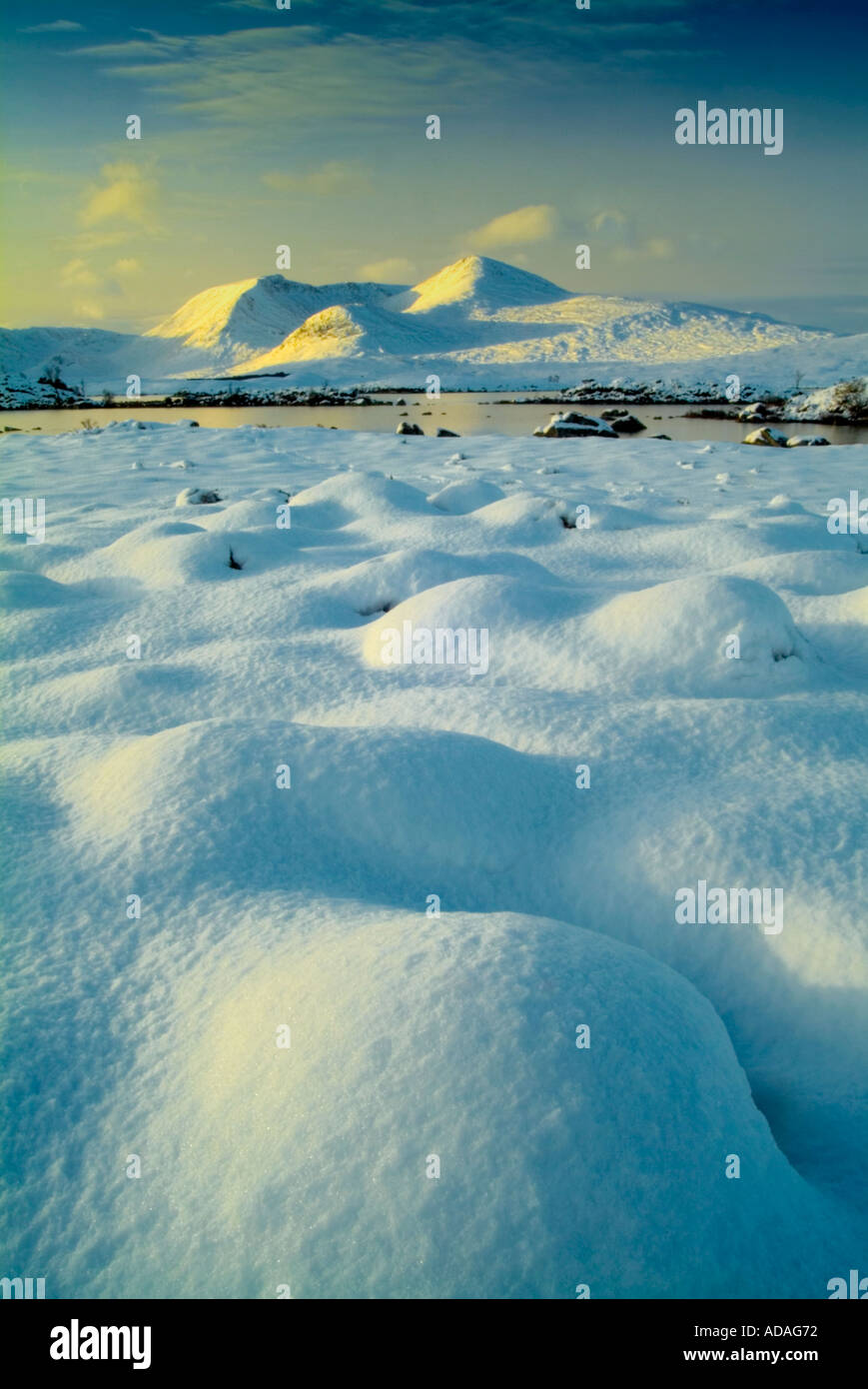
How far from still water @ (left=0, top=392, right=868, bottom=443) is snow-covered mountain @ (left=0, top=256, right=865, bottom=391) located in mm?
16514

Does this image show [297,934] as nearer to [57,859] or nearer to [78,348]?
[57,859]

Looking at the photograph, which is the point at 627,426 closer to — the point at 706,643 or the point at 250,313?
the point at 706,643

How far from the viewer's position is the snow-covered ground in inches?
72.8

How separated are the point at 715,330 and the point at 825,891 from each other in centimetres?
8083

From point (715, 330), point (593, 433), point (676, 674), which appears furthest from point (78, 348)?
point (676, 674)

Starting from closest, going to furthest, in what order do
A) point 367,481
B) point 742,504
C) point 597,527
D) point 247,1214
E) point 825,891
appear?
point 247,1214
point 825,891
point 597,527
point 367,481
point 742,504

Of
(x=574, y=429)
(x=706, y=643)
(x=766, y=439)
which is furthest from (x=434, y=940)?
(x=574, y=429)

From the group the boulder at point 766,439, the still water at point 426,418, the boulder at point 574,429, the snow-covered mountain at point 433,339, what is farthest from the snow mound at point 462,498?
the snow-covered mountain at point 433,339

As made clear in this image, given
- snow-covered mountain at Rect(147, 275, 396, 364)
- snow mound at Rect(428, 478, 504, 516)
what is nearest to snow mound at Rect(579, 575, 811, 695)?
snow mound at Rect(428, 478, 504, 516)

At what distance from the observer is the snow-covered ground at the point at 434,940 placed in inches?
72.8

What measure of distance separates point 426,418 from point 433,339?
189 feet

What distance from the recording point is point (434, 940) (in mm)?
2357

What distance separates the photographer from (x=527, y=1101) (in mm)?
1904

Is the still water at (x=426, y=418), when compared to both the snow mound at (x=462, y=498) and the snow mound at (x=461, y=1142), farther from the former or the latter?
the snow mound at (x=461, y=1142)
